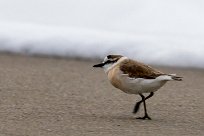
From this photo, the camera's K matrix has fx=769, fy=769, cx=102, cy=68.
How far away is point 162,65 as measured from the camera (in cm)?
875

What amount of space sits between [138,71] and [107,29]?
3430 mm

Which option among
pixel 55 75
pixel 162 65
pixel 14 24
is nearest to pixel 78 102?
pixel 55 75

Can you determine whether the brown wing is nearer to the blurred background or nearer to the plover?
the plover

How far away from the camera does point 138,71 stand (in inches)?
251

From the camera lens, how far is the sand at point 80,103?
5746 mm

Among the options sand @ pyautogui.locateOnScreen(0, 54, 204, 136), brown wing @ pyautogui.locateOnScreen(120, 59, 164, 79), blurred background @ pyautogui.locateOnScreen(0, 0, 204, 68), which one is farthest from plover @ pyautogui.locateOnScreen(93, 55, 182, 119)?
blurred background @ pyautogui.locateOnScreen(0, 0, 204, 68)

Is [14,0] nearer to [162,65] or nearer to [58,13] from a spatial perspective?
[58,13]

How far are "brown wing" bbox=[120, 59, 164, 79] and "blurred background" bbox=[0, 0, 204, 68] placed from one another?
7.68 ft

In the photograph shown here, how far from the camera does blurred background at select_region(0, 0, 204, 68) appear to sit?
357 inches

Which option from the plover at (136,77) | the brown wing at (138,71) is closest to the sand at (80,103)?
the plover at (136,77)

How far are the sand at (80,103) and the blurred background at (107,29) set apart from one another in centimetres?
29

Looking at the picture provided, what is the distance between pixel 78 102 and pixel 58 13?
11.1ft

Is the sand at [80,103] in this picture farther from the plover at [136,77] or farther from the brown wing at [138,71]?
the brown wing at [138,71]

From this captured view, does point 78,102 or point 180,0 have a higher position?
point 180,0
